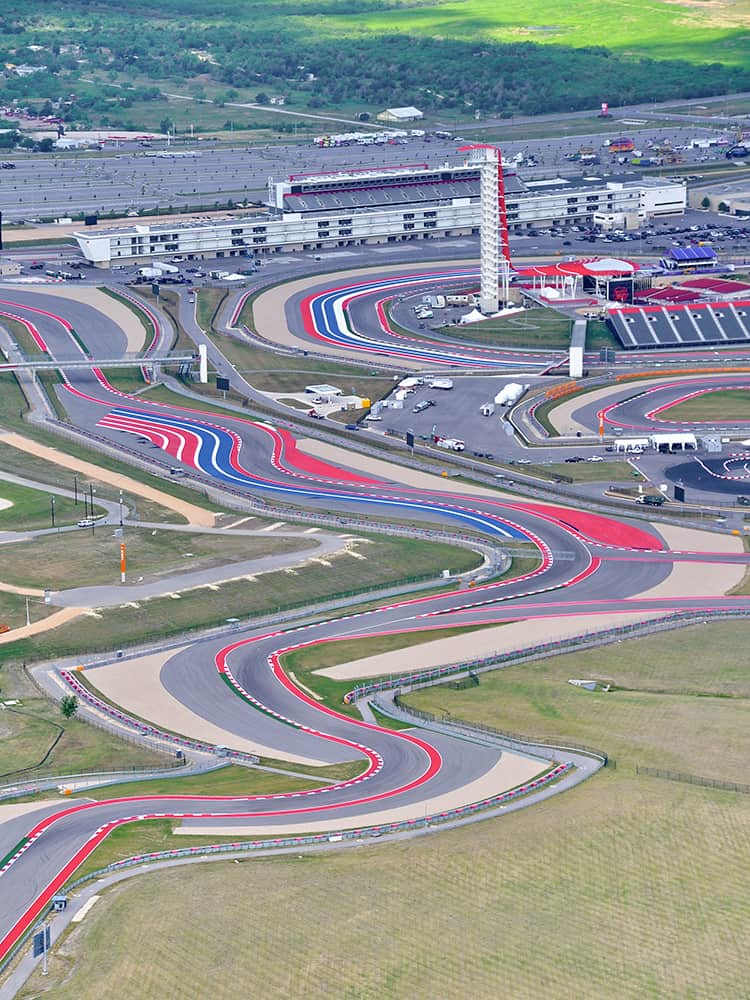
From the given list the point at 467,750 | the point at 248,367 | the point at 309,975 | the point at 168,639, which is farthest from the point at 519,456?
the point at 309,975

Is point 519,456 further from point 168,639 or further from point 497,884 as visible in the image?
point 497,884

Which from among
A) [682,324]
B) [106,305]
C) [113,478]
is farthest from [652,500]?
[106,305]

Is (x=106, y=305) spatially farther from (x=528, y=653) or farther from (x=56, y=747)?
(x=56, y=747)

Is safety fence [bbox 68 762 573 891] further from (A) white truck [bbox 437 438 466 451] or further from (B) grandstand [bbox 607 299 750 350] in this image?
(B) grandstand [bbox 607 299 750 350]

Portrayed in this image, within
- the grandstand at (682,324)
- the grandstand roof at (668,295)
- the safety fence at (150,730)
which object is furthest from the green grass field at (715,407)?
the safety fence at (150,730)

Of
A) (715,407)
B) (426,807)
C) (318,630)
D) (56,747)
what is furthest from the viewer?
(715,407)

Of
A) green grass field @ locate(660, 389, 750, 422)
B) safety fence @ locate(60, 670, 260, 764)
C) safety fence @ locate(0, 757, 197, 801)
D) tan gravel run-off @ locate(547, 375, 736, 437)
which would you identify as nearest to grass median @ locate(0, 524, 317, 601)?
safety fence @ locate(60, 670, 260, 764)

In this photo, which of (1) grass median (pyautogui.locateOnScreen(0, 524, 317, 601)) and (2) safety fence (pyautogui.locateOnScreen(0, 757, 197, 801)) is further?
(1) grass median (pyautogui.locateOnScreen(0, 524, 317, 601))
